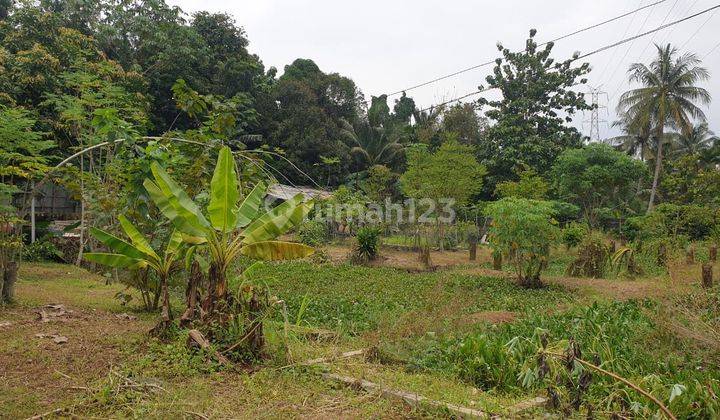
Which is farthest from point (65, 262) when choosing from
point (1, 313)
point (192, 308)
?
point (192, 308)

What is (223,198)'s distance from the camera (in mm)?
4914

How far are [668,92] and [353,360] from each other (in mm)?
28536

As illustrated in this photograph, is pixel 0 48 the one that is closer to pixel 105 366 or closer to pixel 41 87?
pixel 41 87

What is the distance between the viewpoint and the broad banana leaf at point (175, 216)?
4914 millimetres

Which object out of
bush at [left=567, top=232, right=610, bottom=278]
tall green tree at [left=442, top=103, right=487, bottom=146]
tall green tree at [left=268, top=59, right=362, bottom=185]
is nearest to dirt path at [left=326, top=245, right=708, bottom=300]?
bush at [left=567, top=232, right=610, bottom=278]

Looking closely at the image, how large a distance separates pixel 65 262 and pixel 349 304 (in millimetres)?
8303

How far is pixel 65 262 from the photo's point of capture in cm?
1282

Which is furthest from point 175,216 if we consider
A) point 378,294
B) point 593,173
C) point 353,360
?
point 593,173

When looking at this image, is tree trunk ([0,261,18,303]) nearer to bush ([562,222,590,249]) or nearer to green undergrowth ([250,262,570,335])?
green undergrowth ([250,262,570,335])

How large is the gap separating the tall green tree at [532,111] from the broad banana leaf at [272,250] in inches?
870

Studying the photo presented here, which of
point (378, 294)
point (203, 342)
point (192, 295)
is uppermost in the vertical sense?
point (192, 295)

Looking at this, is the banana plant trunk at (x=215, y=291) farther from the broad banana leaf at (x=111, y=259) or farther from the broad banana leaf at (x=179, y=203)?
the broad banana leaf at (x=111, y=259)

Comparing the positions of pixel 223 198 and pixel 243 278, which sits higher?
pixel 223 198

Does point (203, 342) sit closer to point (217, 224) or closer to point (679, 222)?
point (217, 224)
